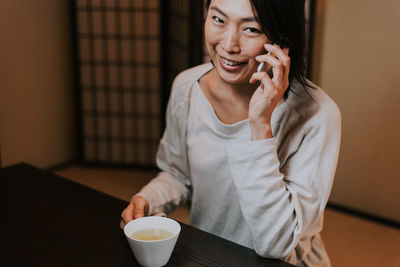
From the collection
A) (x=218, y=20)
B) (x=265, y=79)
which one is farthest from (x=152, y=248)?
(x=218, y=20)

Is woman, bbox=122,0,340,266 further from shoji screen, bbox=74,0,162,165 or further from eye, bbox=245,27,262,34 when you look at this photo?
shoji screen, bbox=74,0,162,165

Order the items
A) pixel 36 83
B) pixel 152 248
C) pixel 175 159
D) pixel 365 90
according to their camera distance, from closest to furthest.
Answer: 1. pixel 152 248
2. pixel 175 159
3. pixel 365 90
4. pixel 36 83

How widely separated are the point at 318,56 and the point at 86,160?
6.19ft

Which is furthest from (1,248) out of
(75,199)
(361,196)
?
(361,196)

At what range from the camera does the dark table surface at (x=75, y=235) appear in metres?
0.92

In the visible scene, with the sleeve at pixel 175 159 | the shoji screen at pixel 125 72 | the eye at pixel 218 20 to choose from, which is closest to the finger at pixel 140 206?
the sleeve at pixel 175 159

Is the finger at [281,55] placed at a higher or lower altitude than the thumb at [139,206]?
higher

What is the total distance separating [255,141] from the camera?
1.01 m

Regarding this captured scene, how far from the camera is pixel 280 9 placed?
1.02 m

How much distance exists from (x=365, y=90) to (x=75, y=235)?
1.86 m

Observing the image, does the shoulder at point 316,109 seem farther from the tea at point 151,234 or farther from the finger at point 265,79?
the tea at point 151,234

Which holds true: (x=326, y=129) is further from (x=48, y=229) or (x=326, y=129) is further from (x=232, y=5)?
(x=48, y=229)

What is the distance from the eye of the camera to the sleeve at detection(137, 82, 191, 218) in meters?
1.32

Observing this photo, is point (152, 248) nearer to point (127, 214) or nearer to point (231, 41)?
point (127, 214)
